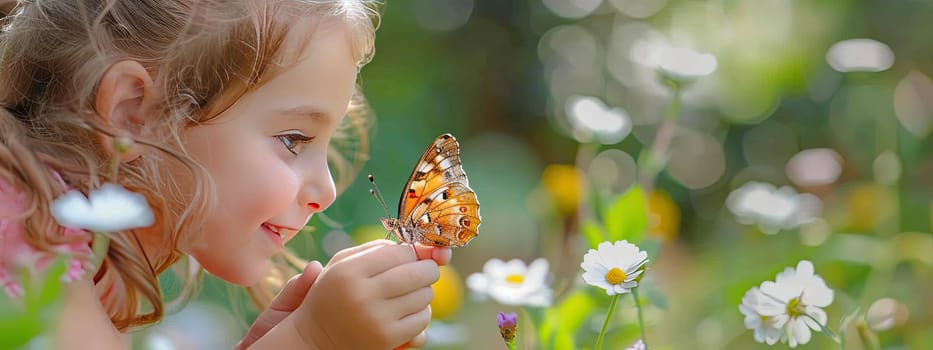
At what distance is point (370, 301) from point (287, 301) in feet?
0.48

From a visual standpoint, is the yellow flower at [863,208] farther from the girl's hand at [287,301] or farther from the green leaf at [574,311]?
the girl's hand at [287,301]

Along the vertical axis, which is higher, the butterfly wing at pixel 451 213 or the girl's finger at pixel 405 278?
the butterfly wing at pixel 451 213

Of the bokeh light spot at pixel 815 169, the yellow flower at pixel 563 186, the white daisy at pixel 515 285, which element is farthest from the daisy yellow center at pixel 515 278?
the bokeh light spot at pixel 815 169

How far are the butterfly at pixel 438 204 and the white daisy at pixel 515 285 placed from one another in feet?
0.36

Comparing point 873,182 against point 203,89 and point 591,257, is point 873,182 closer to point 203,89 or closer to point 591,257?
point 591,257

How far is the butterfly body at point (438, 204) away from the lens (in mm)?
714

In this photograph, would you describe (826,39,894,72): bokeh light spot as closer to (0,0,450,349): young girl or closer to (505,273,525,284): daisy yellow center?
(505,273,525,284): daisy yellow center

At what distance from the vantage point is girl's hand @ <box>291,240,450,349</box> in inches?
27.1

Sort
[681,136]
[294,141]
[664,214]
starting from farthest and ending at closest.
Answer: [681,136]
[664,214]
[294,141]

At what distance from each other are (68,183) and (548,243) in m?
0.80

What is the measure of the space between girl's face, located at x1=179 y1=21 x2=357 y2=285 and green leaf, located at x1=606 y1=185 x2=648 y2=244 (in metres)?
0.23

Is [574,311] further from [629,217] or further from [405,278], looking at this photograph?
[405,278]

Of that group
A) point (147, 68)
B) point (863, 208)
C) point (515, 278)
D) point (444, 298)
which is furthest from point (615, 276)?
point (863, 208)

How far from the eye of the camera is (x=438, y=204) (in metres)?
0.71
